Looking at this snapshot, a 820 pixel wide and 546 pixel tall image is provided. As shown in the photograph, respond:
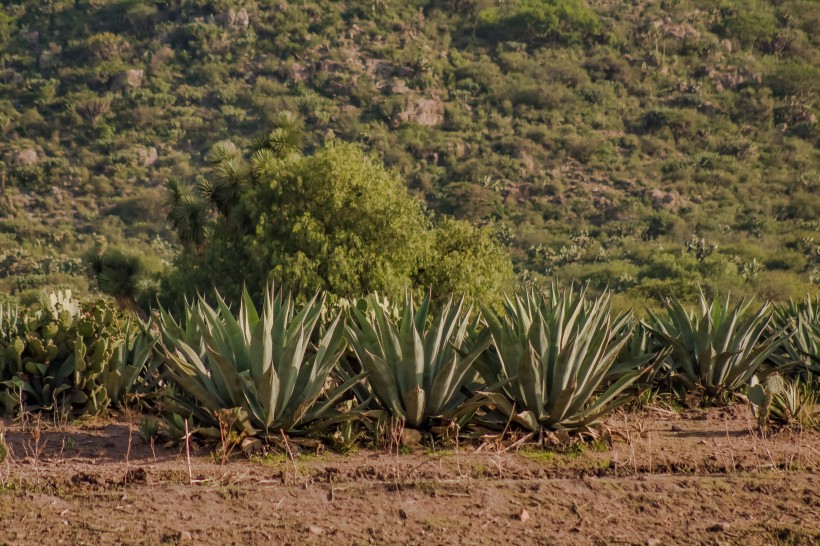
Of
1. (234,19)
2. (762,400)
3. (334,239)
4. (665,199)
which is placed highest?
(762,400)

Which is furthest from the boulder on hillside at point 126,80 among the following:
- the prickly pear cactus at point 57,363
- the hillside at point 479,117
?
the prickly pear cactus at point 57,363

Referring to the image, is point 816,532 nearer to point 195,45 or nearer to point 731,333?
point 731,333

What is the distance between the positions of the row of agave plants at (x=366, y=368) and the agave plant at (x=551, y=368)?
0.01 meters

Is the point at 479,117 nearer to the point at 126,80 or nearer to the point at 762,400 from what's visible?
the point at 126,80

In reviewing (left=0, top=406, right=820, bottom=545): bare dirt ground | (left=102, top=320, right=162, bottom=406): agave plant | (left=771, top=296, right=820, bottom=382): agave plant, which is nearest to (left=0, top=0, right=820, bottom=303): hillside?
(left=771, top=296, right=820, bottom=382): agave plant

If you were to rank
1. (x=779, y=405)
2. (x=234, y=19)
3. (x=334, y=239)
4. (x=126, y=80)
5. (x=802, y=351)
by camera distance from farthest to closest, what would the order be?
(x=234, y=19) → (x=126, y=80) → (x=334, y=239) → (x=802, y=351) → (x=779, y=405)

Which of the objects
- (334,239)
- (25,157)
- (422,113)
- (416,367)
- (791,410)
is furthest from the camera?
(422,113)

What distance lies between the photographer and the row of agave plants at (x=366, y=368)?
19.6ft

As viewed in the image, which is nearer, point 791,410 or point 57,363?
point 791,410

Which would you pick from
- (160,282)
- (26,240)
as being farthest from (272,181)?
(26,240)

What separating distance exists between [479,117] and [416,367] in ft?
220

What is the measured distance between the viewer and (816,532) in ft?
15.7

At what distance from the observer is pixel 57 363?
24.5 feet

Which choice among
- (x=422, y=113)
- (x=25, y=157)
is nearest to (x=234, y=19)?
(x=422, y=113)
